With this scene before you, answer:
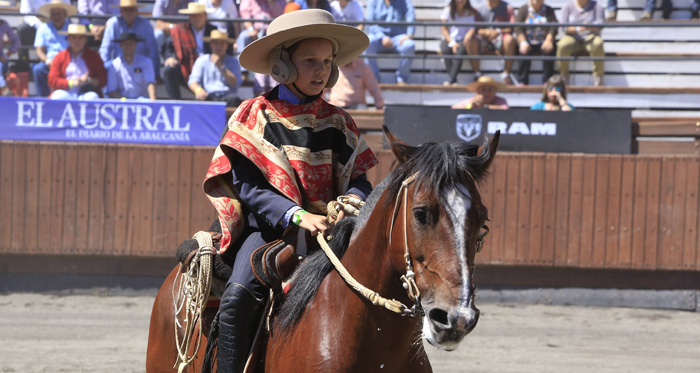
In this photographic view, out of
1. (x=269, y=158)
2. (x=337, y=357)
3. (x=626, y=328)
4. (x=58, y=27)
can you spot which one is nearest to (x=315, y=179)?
(x=269, y=158)

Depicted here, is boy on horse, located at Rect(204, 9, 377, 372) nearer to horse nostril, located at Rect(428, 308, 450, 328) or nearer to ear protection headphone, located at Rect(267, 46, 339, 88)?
ear protection headphone, located at Rect(267, 46, 339, 88)

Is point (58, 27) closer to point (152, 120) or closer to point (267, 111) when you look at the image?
point (152, 120)

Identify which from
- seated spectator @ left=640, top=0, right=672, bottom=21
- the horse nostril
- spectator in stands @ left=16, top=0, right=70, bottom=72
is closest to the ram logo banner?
seated spectator @ left=640, top=0, right=672, bottom=21

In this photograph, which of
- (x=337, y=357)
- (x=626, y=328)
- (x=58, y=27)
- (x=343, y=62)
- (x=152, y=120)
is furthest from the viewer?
(x=58, y=27)

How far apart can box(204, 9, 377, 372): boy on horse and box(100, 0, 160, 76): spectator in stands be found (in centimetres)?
838

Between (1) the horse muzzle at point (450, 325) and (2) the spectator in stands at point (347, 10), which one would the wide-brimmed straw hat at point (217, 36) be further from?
(1) the horse muzzle at point (450, 325)

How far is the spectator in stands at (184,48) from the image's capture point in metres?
11.7

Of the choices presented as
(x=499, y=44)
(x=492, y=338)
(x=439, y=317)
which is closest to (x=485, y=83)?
(x=499, y=44)

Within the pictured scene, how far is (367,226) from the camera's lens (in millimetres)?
3277

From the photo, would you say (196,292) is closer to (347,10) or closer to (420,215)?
(420,215)

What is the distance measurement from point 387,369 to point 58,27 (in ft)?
33.7

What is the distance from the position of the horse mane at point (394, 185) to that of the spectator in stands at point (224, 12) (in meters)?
9.25

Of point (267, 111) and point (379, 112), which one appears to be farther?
point (379, 112)

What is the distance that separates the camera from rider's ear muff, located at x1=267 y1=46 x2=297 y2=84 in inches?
143
